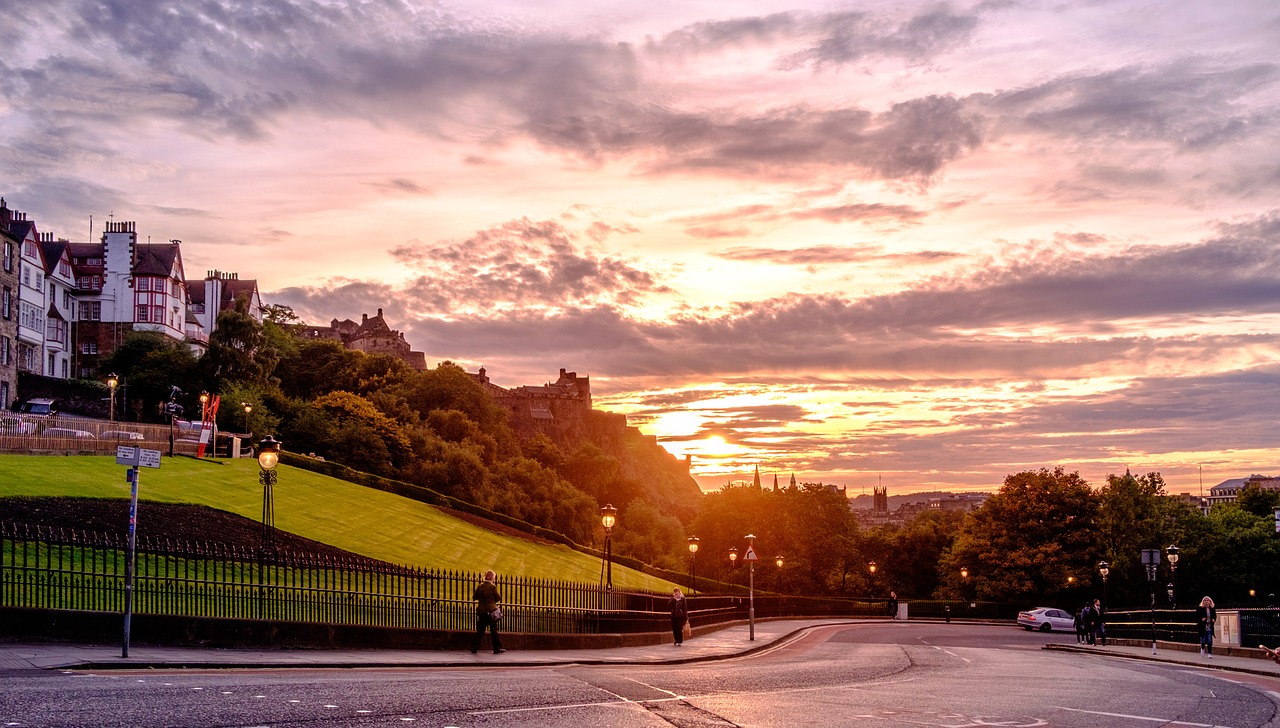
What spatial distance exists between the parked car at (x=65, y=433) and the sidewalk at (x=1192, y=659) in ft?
157

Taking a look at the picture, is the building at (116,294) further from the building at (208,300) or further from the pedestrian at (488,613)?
the pedestrian at (488,613)

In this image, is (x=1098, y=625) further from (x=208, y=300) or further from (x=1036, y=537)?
(x=208, y=300)

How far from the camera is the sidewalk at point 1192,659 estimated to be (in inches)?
1169

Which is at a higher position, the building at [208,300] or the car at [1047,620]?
the building at [208,300]

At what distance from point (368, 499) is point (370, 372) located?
62233 mm

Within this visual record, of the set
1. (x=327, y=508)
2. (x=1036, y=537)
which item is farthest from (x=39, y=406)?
(x=1036, y=537)

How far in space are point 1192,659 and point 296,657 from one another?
2792 cm

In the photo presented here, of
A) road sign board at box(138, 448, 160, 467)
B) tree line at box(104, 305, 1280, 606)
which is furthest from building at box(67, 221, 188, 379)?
road sign board at box(138, 448, 160, 467)

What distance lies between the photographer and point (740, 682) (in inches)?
818

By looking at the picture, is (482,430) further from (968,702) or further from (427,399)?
(968,702)

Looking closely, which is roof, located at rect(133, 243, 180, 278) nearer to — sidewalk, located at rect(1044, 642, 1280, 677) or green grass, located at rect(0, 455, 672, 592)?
green grass, located at rect(0, 455, 672, 592)

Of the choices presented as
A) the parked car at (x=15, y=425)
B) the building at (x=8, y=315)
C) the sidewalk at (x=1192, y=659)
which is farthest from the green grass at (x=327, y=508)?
the building at (x=8, y=315)

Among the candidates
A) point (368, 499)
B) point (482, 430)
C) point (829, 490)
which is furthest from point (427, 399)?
point (368, 499)

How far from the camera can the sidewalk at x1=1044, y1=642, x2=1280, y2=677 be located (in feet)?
97.4
